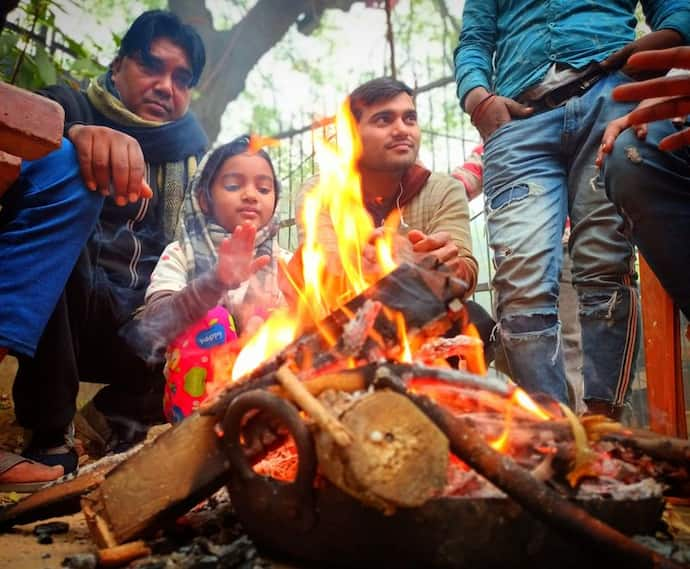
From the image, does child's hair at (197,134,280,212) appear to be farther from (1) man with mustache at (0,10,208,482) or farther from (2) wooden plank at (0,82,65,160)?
(2) wooden plank at (0,82,65,160)

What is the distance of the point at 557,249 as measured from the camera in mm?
2805

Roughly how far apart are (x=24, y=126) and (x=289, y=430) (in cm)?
159

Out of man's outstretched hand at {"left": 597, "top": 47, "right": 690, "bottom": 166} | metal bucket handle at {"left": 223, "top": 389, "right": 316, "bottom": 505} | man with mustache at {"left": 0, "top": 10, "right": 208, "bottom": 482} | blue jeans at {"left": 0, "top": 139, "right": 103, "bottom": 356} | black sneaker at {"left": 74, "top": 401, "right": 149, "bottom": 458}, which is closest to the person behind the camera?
metal bucket handle at {"left": 223, "top": 389, "right": 316, "bottom": 505}

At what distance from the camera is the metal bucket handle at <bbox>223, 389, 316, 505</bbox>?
125 cm

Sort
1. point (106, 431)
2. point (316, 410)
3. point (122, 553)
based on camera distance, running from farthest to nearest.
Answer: point (106, 431) → point (122, 553) → point (316, 410)

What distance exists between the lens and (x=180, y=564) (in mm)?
1426

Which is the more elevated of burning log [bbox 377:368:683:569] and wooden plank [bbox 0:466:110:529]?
burning log [bbox 377:368:683:569]

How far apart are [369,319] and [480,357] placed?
54 centimetres

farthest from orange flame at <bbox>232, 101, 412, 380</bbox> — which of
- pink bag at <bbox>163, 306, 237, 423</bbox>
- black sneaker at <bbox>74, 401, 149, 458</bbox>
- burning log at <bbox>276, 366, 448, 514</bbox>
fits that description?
black sneaker at <bbox>74, 401, 149, 458</bbox>

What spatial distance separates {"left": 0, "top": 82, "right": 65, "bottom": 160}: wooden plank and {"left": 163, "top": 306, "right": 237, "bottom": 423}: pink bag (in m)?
1.44

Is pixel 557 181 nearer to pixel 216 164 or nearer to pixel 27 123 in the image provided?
pixel 216 164

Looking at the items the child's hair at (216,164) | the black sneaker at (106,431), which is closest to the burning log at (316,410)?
the black sneaker at (106,431)

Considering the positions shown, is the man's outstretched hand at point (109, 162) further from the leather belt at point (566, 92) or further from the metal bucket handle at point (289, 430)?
the leather belt at point (566, 92)

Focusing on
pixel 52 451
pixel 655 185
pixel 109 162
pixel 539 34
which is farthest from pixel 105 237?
pixel 655 185
